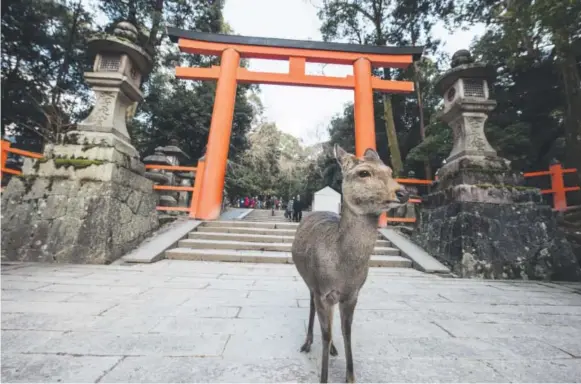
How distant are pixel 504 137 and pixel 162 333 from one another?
1391 centimetres

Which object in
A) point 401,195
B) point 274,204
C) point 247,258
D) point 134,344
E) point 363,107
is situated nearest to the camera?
point 401,195

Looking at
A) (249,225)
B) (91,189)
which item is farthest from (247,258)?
(91,189)

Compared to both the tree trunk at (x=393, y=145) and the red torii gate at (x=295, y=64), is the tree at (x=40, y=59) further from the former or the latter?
the tree trunk at (x=393, y=145)

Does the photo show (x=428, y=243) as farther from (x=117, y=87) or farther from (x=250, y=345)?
(x=117, y=87)

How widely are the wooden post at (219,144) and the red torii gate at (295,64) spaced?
3 cm

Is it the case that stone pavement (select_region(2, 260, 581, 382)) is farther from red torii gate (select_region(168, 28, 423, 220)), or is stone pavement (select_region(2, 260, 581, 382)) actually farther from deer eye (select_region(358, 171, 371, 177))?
red torii gate (select_region(168, 28, 423, 220))

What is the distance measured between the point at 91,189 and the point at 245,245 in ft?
9.56

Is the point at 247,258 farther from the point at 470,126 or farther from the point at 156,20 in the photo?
the point at 156,20

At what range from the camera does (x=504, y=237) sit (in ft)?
15.0

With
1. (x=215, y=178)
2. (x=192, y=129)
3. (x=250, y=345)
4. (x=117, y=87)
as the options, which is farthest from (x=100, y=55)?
(x=192, y=129)

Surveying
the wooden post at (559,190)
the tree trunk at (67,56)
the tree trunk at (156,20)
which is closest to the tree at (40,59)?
the tree trunk at (67,56)

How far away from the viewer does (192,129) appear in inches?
589

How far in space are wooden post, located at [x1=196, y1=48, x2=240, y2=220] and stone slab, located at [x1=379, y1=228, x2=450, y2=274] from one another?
4.36 metres

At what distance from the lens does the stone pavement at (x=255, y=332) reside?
1550 millimetres
